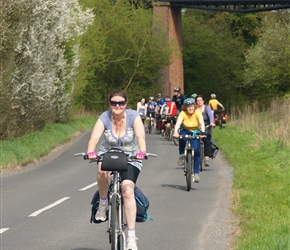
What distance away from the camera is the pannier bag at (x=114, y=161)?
28.6 feet

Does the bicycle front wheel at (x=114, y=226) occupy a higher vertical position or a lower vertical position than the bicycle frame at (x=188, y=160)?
higher

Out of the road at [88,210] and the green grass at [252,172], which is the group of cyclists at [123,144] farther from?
the road at [88,210]

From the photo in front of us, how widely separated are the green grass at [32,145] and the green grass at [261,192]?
5.63 metres

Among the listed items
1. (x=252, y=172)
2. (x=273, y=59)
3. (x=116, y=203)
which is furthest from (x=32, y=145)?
(x=273, y=59)

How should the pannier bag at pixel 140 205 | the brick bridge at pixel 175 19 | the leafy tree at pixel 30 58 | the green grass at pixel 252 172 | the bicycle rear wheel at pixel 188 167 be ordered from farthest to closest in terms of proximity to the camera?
the brick bridge at pixel 175 19 → the leafy tree at pixel 30 58 → the bicycle rear wheel at pixel 188 167 → the green grass at pixel 252 172 → the pannier bag at pixel 140 205

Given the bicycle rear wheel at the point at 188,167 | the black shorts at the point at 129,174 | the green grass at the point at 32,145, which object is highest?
the black shorts at the point at 129,174

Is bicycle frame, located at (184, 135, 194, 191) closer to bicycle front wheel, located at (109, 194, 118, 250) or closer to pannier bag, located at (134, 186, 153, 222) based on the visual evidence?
pannier bag, located at (134, 186, 153, 222)

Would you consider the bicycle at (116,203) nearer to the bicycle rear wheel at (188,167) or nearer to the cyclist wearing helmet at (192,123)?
the bicycle rear wheel at (188,167)

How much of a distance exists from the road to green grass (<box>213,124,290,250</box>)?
280mm

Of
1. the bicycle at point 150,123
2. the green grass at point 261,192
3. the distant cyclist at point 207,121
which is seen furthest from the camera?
the bicycle at point 150,123

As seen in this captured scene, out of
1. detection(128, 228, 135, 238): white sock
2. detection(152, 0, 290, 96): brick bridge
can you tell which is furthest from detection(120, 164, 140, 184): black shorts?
detection(152, 0, 290, 96): brick bridge

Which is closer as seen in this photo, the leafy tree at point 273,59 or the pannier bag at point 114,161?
the pannier bag at point 114,161

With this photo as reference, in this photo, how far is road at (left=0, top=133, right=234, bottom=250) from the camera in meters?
11.0

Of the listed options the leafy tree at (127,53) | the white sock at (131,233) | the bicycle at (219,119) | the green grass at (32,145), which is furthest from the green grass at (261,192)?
the leafy tree at (127,53)
